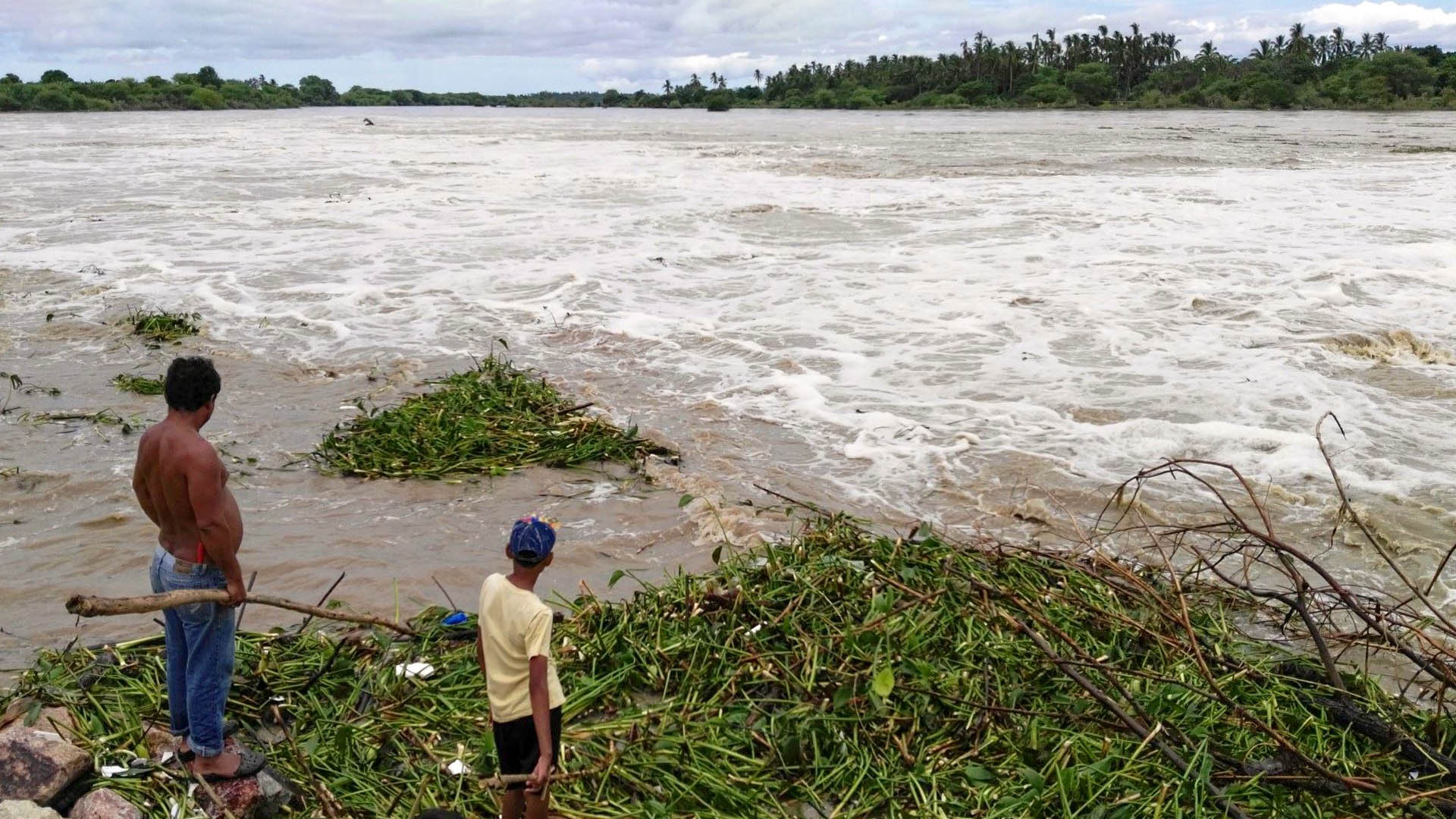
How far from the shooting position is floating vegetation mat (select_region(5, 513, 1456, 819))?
10.2 feet

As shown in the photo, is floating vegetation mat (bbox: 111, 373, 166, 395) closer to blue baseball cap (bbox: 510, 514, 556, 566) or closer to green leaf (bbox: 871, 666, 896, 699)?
blue baseball cap (bbox: 510, 514, 556, 566)

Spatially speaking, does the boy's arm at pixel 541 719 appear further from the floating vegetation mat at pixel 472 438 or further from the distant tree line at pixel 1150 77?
the distant tree line at pixel 1150 77

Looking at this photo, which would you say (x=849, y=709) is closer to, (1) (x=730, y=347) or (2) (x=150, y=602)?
(2) (x=150, y=602)

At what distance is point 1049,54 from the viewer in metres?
93.9

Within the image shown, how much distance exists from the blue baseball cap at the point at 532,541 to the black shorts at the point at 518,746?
48cm

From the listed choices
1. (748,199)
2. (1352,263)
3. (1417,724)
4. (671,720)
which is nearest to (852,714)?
(671,720)

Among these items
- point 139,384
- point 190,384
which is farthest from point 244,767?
point 139,384

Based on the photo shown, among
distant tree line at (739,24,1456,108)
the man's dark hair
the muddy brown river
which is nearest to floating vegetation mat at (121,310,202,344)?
the muddy brown river

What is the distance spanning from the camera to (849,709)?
346 cm

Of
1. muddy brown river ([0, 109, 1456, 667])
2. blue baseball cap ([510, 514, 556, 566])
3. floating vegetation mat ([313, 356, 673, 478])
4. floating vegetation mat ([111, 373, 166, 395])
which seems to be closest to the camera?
blue baseball cap ([510, 514, 556, 566])

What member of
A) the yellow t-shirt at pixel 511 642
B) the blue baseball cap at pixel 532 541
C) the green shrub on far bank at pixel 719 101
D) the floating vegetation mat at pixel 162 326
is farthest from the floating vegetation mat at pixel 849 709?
the green shrub on far bank at pixel 719 101

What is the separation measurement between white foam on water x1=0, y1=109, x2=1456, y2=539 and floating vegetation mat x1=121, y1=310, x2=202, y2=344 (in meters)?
0.37

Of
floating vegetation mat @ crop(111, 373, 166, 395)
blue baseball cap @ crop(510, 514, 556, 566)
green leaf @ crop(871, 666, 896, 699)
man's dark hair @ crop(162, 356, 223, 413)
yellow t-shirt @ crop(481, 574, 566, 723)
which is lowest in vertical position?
floating vegetation mat @ crop(111, 373, 166, 395)

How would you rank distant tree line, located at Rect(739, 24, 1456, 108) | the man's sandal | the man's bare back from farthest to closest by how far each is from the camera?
distant tree line, located at Rect(739, 24, 1456, 108) < the man's sandal < the man's bare back
